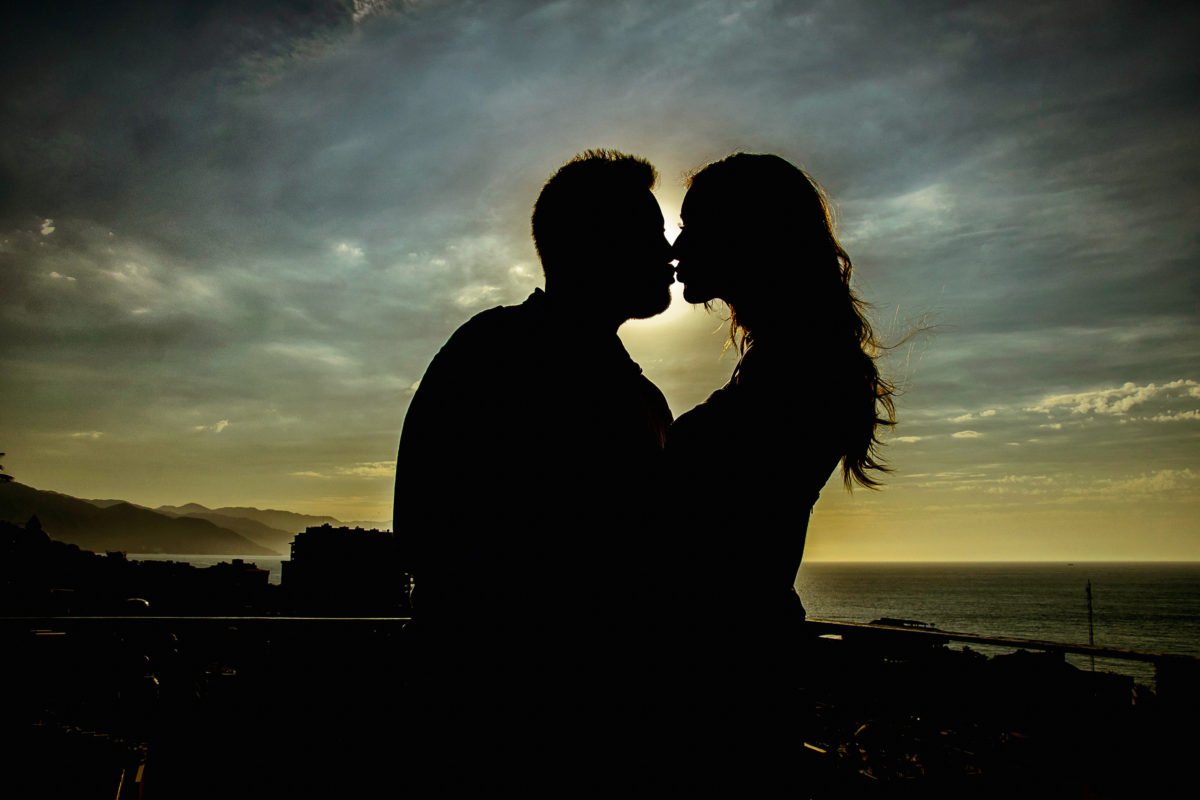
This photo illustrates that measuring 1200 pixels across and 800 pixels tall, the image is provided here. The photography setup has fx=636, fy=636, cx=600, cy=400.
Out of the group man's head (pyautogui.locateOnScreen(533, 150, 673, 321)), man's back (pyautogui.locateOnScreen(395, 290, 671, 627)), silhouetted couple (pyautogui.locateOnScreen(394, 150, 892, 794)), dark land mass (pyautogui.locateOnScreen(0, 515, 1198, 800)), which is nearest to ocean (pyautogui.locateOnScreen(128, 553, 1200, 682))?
dark land mass (pyautogui.locateOnScreen(0, 515, 1198, 800))

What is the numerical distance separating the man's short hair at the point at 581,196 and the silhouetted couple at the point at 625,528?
256mm

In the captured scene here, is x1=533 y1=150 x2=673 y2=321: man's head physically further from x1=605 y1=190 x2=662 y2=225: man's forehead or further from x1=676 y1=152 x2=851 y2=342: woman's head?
x1=676 y1=152 x2=851 y2=342: woman's head

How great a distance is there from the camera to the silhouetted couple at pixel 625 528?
1222 mm

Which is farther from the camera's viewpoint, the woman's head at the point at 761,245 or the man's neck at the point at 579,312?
the man's neck at the point at 579,312

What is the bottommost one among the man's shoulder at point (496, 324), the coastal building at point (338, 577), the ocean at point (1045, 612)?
the ocean at point (1045, 612)

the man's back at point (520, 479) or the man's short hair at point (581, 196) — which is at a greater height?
the man's short hair at point (581, 196)

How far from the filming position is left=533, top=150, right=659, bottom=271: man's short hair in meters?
1.82

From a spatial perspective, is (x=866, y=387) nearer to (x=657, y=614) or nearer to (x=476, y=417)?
(x=657, y=614)

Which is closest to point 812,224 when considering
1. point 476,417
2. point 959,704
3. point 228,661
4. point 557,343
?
point 557,343

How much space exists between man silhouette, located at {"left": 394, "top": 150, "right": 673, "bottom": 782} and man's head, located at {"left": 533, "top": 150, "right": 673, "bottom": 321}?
110mm

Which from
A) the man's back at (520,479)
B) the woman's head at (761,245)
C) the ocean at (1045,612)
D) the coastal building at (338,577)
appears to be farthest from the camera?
the ocean at (1045,612)

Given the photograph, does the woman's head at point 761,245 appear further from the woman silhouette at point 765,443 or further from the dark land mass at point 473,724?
the dark land mass at point 473,724

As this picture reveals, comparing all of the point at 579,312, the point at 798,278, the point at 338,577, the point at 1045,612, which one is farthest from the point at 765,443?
the point at 1045,612

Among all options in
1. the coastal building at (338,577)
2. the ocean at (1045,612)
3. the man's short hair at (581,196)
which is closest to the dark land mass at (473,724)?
the man's short hair at (581,196)
